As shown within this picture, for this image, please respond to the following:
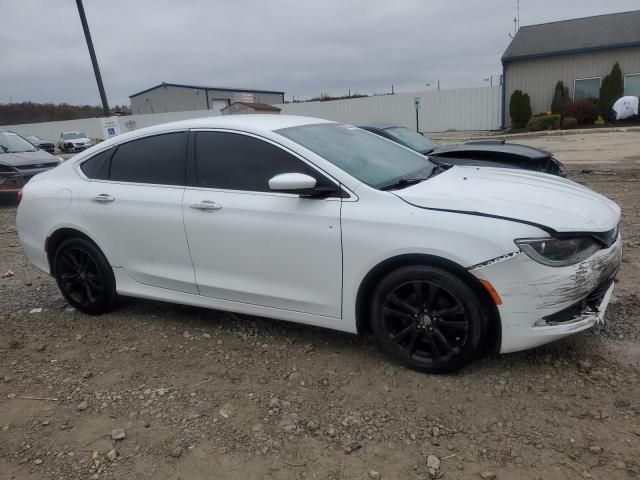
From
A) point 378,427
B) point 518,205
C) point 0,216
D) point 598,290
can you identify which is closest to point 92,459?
point 378,427

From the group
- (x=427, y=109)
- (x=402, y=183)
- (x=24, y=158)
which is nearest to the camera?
(x=402, y=183)

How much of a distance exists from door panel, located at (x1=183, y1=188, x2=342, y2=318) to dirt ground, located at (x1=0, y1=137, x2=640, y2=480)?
16.4 inches

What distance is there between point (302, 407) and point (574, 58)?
27.1 metres

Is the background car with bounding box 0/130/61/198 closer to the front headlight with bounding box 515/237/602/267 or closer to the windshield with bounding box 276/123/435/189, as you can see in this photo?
the windshield with bounding box 276/123/435/189

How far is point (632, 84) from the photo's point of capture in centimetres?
2391

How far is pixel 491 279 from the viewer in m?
2.72

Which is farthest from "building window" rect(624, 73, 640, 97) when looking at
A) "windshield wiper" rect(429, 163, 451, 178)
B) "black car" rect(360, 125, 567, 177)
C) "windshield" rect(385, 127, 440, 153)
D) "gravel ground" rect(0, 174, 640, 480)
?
"windshield wiper" rect(429, 163, 451, 178)

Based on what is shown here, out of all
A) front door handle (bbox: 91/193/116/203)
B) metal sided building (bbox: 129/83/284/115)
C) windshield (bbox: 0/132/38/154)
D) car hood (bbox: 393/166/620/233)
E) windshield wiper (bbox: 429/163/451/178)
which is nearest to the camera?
car hood (bbox: 393/166/620/233)

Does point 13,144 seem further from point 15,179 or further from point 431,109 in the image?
point 431,109

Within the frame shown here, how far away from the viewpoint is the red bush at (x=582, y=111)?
23391mm

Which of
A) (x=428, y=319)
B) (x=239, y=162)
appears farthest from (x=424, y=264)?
(x=239, y=162)

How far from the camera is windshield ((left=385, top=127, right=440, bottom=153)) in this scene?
26.6 feet

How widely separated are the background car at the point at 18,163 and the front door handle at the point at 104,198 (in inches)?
306

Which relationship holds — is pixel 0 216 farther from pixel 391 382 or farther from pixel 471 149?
pixel 391 382
